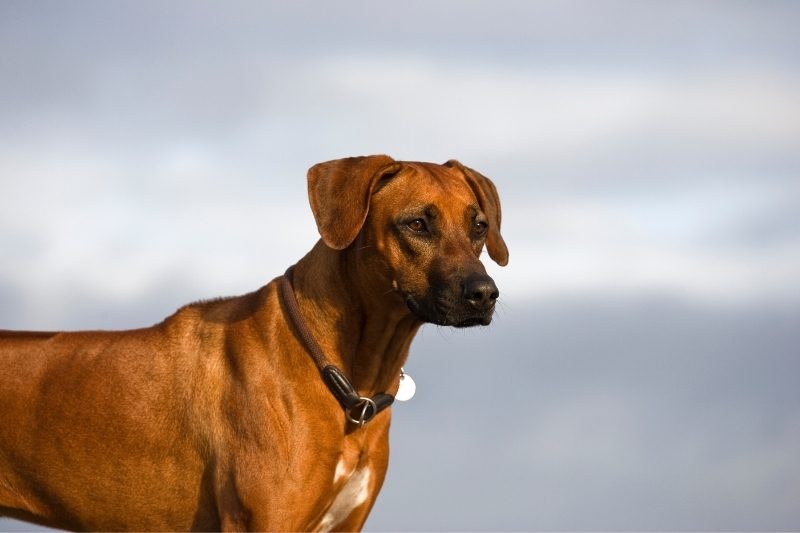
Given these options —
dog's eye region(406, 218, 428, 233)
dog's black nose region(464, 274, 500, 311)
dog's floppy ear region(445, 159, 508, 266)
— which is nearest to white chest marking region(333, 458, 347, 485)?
dog's black nose region(464, 274, 500, 311)

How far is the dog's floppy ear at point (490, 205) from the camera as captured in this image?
376 inches

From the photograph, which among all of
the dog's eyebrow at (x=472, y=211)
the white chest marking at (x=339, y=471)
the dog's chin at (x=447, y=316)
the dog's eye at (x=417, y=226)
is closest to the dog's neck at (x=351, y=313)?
the dog's chin at (x=447, y=316)

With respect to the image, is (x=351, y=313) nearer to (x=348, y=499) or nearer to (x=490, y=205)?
(x=348, y=499)

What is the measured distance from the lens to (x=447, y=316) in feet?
28.0

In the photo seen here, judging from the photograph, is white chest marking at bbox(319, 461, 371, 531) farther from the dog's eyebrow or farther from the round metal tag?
the dog's eyebrow

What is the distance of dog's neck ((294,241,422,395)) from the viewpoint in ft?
28.9

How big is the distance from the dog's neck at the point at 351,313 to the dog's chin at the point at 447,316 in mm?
185

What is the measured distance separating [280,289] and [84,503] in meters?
2.25

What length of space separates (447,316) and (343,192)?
127 centimetres

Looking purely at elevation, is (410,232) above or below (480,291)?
above

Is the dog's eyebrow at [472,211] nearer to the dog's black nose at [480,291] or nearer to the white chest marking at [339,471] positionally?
the dog's black nose at [480,291]

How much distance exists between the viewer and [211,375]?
8898 millimetres

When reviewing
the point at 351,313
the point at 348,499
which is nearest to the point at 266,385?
the point at 351,313

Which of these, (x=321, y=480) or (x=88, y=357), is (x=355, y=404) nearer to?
(x=321, y=480)
